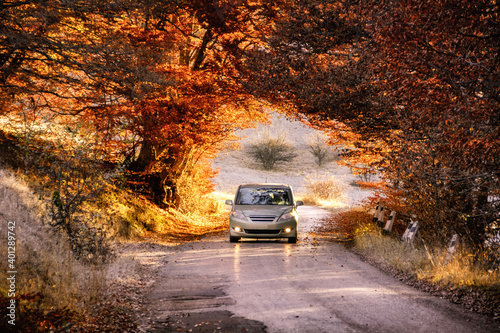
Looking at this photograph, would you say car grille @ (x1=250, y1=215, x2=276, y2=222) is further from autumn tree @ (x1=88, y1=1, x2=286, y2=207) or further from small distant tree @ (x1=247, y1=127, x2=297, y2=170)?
small distant tree @ (x1=247, y1=127, x2=297, y2=170)

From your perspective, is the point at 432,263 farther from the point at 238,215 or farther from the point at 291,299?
the point at 238,215

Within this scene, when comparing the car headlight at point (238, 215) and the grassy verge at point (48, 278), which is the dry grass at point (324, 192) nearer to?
the car headlight at point (238, 215)

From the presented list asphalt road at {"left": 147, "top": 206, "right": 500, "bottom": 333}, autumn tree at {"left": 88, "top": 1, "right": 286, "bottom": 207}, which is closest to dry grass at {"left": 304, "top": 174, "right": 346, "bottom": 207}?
autumn tree at {"left": 88, "top": 1, "right": 286, "bottom": 207}

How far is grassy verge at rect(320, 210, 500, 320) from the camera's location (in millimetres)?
7668

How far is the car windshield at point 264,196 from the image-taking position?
14820 mm

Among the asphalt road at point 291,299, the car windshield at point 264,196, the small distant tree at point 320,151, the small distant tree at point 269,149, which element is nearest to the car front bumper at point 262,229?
the car windshield at point 264,196

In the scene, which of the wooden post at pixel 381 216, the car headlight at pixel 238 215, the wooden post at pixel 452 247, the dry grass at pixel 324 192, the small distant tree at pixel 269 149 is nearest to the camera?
the wooden post at pixel 452 247

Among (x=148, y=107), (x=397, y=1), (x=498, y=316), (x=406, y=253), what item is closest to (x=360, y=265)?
(x=406, y=253)

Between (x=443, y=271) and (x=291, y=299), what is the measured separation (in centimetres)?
343

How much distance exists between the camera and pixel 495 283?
7859 mm

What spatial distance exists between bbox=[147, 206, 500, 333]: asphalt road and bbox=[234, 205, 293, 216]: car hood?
2.13m

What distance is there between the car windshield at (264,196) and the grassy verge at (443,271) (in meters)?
2.91

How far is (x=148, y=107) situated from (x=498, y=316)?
11.3 meters

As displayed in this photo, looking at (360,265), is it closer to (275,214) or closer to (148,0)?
(275,214)
